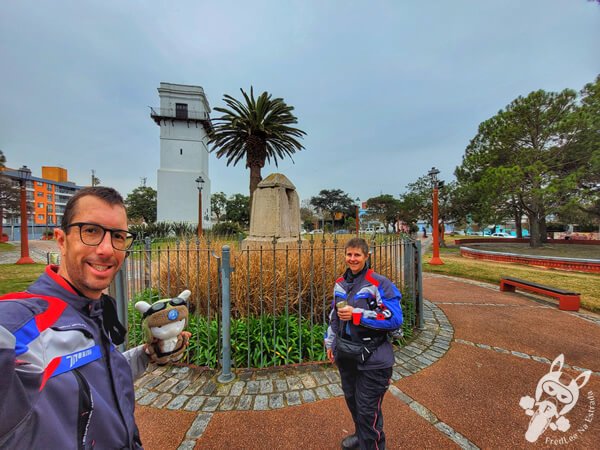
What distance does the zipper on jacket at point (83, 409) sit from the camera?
812 mm

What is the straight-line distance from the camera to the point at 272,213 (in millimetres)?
6879

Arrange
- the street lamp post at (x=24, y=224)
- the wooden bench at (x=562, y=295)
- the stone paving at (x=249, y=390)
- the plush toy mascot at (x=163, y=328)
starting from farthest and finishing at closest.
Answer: the street lamp post at (x=24, y=224), the wooden bench at (x=562, y=295), the stone paving at (x=249, y=390), the plush toy mascot at (x=163, y=328)

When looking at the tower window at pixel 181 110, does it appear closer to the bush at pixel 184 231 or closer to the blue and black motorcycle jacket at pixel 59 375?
the bush at pixel 184 231

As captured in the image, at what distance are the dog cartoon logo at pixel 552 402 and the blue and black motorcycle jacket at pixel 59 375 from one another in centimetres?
330

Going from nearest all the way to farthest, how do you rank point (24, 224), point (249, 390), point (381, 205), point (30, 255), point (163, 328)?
point (163, 328), point (249, 390), point (24, 224), point (30, 255), point (381, 205)

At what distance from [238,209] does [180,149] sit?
64.8 ft

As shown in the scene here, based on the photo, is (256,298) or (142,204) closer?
(256,298)

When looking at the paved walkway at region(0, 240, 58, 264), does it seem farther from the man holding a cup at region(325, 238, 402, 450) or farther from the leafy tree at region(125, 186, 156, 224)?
the leafy tree at region(125, 186, 156, 224)

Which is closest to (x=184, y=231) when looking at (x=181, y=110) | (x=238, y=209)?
(x=181, y=110)

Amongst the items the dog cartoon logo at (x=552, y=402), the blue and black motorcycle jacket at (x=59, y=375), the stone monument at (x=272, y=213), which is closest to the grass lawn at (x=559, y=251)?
the dog cartoon logo at (x=552, y=402)

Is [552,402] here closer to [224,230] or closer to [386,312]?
[386,312]

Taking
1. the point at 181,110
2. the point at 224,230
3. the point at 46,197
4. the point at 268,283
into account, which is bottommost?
the point at 268,283

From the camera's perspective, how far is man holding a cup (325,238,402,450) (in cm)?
189

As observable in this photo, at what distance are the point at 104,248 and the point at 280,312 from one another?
329 centimetres
